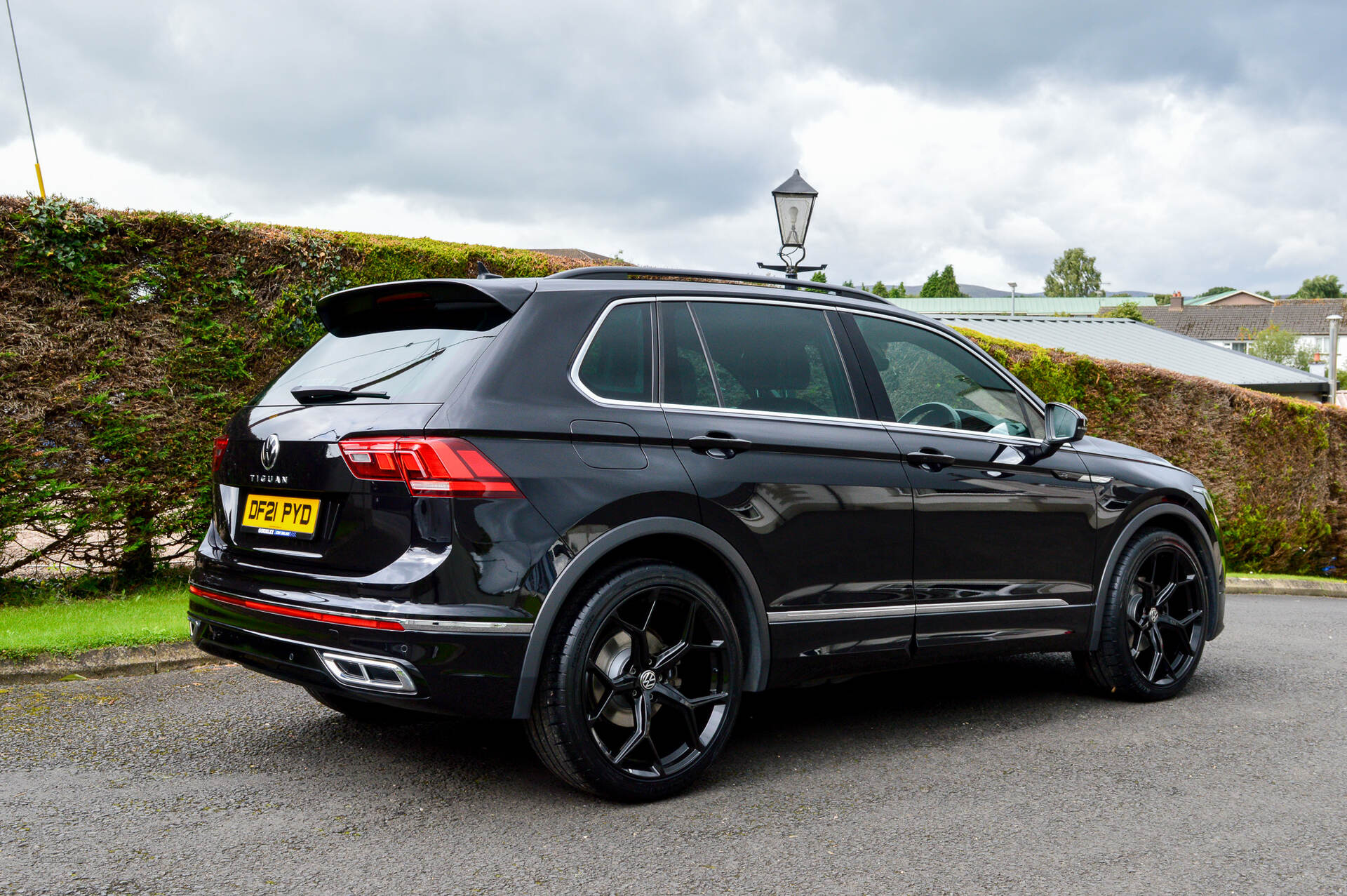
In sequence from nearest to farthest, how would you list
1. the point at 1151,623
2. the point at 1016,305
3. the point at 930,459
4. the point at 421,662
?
1. the point at 421,662
2. the point at 930,459
3. the point at 1151,623
4. the point at 1016,305

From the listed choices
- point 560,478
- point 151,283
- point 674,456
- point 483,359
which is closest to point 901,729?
point 674,456

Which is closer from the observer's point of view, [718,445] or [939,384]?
[718,445]

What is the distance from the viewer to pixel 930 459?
458cm

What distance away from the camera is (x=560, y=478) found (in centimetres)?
354

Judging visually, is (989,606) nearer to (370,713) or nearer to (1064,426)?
(1064,426)

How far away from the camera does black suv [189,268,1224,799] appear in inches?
135

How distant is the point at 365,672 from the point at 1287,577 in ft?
44.7

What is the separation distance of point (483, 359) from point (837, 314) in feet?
5.61

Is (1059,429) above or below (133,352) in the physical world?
below

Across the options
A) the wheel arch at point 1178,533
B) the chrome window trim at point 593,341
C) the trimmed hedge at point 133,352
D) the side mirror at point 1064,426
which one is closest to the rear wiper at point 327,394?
Result: the chrome window trim at point 593,341

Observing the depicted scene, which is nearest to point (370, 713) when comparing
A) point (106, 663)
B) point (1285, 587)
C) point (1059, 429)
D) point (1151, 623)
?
point (106, 663)

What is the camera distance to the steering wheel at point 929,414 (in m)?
4.70

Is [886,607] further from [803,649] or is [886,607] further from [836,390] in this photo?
[836,390]

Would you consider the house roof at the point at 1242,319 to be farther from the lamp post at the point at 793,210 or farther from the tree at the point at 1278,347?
the lamp post at the point at 793,210
